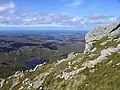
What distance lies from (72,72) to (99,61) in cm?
648

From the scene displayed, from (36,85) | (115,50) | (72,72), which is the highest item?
(115,50)

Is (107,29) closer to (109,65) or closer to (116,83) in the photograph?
(109,65)

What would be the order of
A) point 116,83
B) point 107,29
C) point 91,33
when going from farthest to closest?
1. point 91,33
2. point 107,29
3. point 116,83

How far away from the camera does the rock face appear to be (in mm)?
88619

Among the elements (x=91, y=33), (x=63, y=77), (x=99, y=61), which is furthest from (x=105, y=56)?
(x=91, y=33)

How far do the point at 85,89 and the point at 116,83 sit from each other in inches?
236

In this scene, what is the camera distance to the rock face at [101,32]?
88.6m

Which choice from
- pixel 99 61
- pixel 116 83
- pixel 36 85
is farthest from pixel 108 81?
pixel 36 85

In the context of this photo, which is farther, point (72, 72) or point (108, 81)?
point (72, 72)

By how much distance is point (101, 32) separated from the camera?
329ft

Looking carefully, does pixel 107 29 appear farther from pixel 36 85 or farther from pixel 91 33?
pixel 36 85

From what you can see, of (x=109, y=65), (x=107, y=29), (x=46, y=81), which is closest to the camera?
(x=109, y=65)

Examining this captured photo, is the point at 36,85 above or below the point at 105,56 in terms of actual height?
below

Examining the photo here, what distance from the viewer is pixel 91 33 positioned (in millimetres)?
105938
